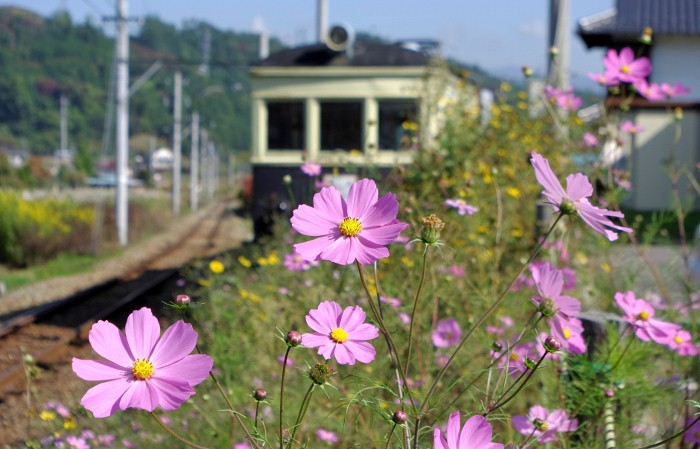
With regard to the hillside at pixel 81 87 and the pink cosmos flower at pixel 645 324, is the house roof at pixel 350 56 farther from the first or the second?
the hillside at pixel 81 87

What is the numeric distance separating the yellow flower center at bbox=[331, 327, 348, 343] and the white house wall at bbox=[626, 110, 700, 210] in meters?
20.1

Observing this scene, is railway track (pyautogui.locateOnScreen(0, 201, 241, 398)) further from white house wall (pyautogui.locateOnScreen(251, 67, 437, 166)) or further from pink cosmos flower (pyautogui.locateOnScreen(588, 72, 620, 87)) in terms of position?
pink cosmos flower (pyautogui.locateOnScreen(588, 72, 620, 87))

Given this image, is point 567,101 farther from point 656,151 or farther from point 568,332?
point 656,151

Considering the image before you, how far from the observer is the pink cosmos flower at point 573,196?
1323 mm

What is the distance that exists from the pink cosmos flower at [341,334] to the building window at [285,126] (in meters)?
9.21

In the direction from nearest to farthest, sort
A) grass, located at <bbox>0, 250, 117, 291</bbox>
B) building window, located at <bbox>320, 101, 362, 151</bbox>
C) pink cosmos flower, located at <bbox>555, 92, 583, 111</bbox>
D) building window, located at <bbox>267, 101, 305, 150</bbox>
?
pink cosmos flower, located at <bbox>555, 92, 583, 111</bbox>, building window, located at <bbox>320, 101, 362, 151</bbox>, building window, located at <bbox>267, 101, 305, 150</bbox>, grass, located at <bbox>0, 250, 117, 291</bbox>

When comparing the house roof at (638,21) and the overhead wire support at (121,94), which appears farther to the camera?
the house roof at (638,21)

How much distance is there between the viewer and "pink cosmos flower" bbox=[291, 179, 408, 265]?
4.21 feet

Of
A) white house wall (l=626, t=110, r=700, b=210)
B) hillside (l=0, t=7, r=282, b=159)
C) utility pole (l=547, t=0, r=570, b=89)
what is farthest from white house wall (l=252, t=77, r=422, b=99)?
hillside (l=0, t=7, r=282, b=159)

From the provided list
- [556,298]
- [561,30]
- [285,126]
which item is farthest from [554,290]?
[285,126]

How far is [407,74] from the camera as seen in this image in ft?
33.1

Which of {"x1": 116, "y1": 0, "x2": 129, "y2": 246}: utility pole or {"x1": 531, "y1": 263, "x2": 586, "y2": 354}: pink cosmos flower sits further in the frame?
{"x1": 116, "y1": 0, "x2": 129, "y2": 246}: utility pole

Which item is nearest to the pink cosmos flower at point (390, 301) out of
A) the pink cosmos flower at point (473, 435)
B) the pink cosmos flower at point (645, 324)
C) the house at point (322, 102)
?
the pink cosmos flower at point (645, 324)

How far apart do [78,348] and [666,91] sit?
6.03 metres
